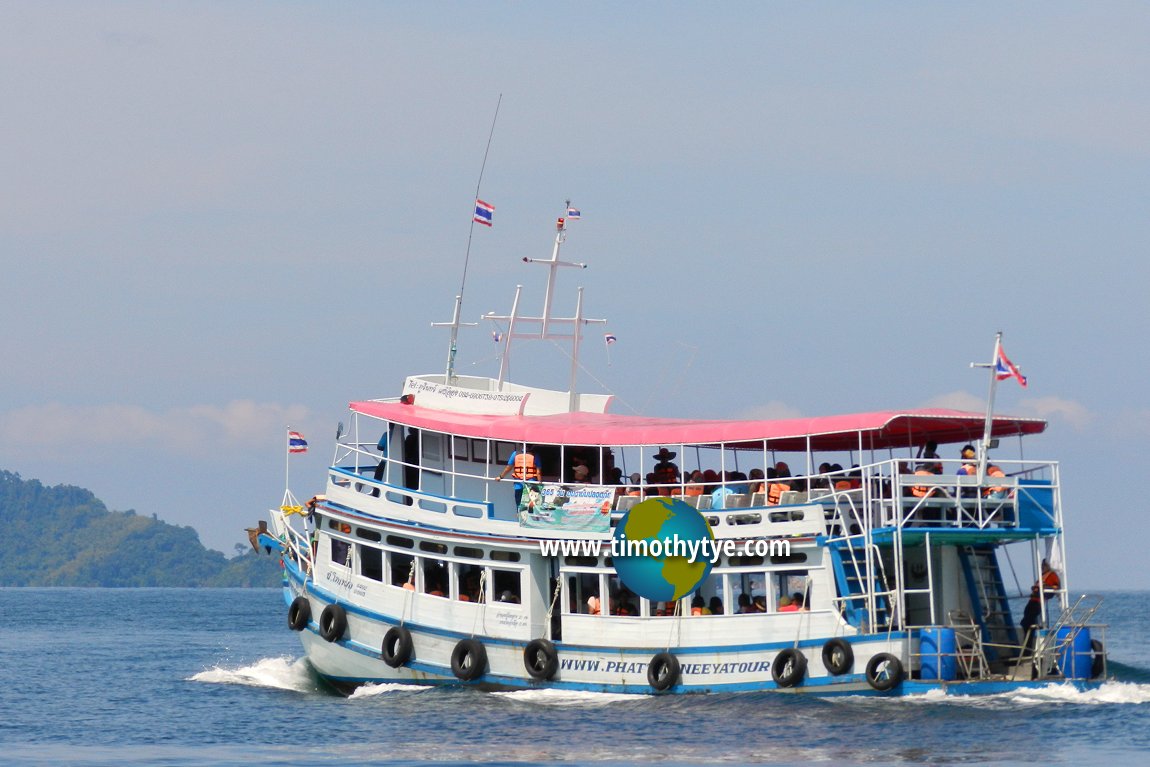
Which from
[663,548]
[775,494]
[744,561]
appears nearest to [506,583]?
[663,548]

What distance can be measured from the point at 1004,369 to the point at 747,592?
5688 millimetres

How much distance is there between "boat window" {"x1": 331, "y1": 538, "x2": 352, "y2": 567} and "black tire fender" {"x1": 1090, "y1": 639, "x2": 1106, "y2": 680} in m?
13.2

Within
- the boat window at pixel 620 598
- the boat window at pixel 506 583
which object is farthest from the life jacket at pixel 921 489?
the boat window at pixel 506 583

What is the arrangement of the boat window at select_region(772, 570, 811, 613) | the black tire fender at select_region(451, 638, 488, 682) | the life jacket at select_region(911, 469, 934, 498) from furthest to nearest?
the black tire fender at select_region(451, 638, 488, 682) < the boat window at select_region(772, 570, 811, 613) < the life jacket at select_region(911, 469, 934, 498)

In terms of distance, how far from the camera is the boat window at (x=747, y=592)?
27.2m

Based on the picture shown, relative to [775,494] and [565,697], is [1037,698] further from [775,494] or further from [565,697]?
[565,697]

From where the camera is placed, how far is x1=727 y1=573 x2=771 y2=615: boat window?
27219mm

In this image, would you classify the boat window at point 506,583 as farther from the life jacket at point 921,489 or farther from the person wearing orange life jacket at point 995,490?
the person wearing orange life jacket at point 995,490

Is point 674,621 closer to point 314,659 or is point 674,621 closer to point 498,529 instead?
point 498,529

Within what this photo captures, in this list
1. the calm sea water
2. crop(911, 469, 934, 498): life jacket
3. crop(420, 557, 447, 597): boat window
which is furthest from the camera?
crop(420, 557, 447, 597): boat window

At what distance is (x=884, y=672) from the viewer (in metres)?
25.3

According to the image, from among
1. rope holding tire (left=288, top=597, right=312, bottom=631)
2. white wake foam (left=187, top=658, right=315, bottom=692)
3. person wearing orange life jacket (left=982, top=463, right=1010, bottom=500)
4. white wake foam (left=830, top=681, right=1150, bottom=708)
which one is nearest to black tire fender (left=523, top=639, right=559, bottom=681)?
white wake foam (left=830, top=681, right=1150, bottom=708)

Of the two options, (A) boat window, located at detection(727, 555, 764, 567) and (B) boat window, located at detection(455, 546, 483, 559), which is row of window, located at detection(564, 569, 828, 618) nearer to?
(A) boat window, located at detection(727, 555, 764, 567)

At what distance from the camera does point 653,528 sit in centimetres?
2747
